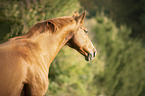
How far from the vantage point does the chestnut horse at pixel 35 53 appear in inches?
46.0

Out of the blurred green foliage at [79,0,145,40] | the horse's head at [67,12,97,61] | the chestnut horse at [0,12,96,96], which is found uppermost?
the blurred green foliage at [79,0,145,40]

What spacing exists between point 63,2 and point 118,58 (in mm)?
3931

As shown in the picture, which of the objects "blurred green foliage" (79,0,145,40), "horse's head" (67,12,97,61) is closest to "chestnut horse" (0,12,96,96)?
"horse's head" (67,12,97,61)

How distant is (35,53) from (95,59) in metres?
4.96

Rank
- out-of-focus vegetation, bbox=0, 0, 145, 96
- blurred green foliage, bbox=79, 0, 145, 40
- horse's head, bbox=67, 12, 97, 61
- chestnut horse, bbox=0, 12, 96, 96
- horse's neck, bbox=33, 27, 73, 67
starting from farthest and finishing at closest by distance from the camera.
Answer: blurred green foliage, bbox=79, 0, 145, 40 < out-of-focus vegetation, bbox=0, 0, 145, 96 < horse's head, bbox=67, 12, 97, 61 < horse's neck, bbox=33, 27, 73, 67 < chestnut horse, bbox=0, 12, 96, 96

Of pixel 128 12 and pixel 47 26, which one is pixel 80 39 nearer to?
pixel 47 26

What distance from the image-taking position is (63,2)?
4637 mm

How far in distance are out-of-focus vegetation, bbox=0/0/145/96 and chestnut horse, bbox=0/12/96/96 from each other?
904 millimetres

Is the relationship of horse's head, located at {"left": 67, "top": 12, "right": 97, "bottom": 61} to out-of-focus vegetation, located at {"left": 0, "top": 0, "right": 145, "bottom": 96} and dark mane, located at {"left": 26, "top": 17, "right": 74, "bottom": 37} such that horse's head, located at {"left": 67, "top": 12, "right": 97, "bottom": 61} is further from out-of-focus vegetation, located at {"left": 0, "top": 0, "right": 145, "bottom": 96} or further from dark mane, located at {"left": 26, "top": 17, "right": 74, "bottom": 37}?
out-of-focus vegetation, located at {"left": 0, "top": 0, "right": 145, "bottom": 96}

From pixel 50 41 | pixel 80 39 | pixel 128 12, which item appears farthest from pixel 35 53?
pixel 128 12

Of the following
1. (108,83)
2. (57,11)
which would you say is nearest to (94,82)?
(108,83)

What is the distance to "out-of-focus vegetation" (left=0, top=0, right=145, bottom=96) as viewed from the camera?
3828mm

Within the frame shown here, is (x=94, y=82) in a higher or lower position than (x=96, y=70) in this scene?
lower

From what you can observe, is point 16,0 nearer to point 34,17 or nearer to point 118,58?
point 34,17
